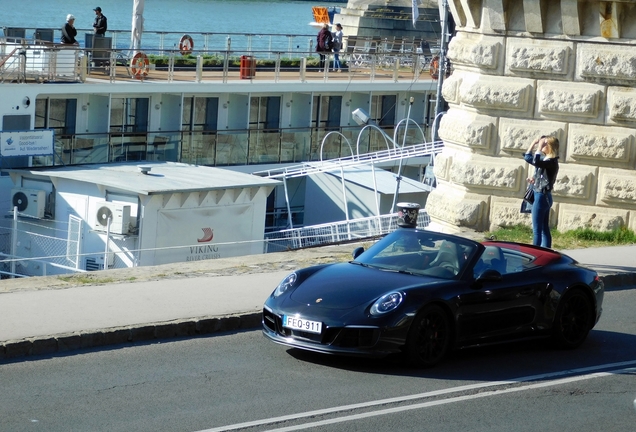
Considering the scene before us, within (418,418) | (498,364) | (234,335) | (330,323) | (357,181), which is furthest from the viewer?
(357,181)

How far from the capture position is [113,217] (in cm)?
2434

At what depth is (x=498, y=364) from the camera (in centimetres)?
1016

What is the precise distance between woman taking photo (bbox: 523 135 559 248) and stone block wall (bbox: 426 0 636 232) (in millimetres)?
1711

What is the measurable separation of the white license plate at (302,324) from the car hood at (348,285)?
20cm

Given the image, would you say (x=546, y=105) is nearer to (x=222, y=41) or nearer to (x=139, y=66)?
(x=139, y=66)

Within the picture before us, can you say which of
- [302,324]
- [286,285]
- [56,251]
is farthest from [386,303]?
[56,251]

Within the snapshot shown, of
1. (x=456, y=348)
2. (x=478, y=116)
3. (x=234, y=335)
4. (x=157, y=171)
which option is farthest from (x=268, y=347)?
(x=157, y=171)

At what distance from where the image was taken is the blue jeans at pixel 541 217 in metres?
14.5

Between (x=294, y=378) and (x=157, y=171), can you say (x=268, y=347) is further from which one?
(x=157, y=171)

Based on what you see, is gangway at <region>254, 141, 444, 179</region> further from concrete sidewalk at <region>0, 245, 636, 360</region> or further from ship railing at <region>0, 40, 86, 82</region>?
concrete sidewalk at <region>0, 245, 636, 360</region>

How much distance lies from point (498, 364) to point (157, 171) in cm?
1868

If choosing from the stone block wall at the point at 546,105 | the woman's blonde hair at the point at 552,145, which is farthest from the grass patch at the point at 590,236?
the woman's blonde hair at the point at 552,145

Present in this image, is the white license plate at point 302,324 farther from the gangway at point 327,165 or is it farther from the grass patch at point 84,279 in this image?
the gangway at point 327,165

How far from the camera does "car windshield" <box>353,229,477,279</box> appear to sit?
10.4m
